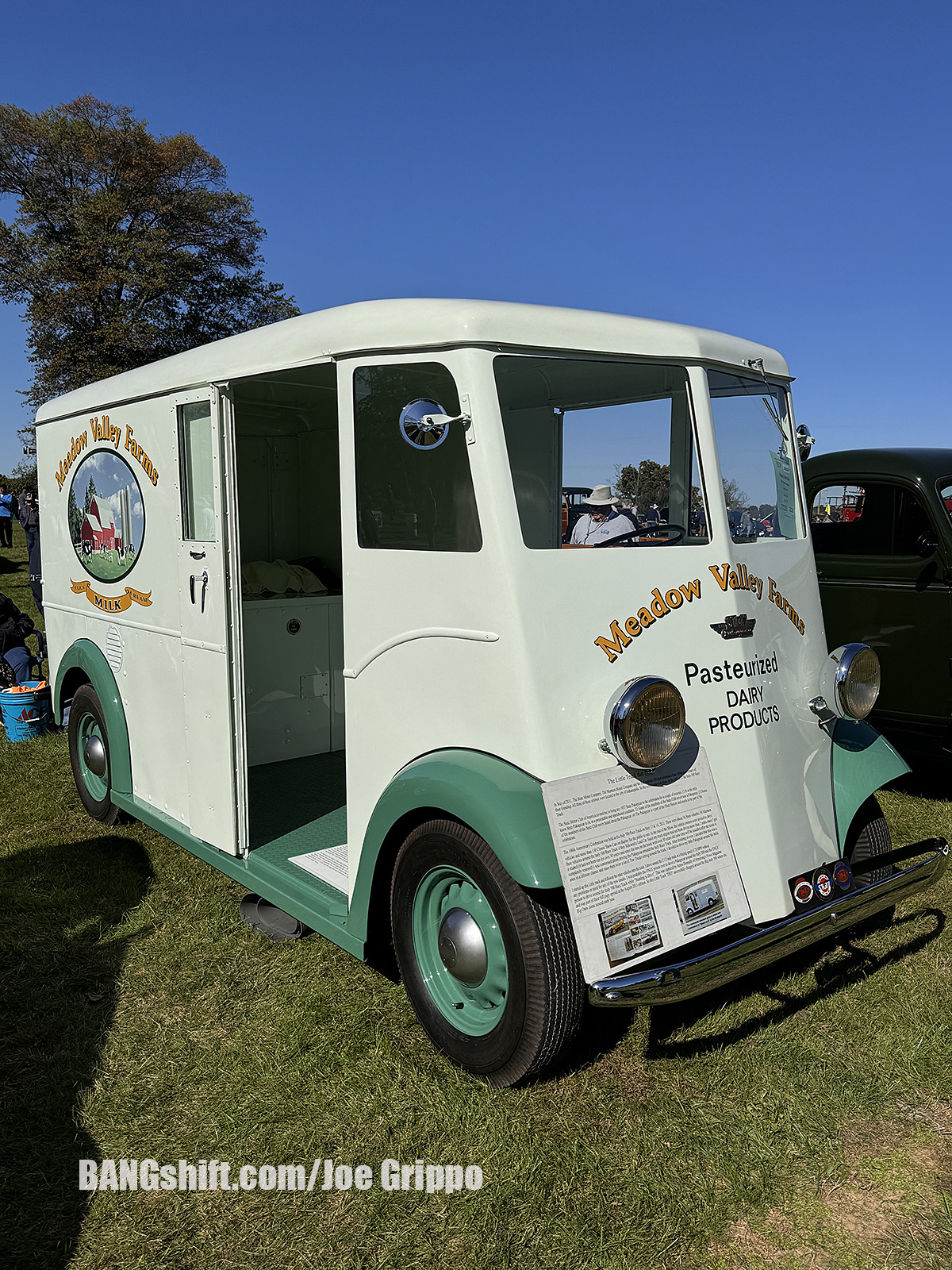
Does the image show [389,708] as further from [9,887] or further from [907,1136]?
[9,887]

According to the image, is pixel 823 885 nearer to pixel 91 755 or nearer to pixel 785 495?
pixel 785 495

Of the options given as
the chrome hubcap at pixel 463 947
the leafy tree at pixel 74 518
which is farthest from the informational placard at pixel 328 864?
the leafy tree at pixel 74 518

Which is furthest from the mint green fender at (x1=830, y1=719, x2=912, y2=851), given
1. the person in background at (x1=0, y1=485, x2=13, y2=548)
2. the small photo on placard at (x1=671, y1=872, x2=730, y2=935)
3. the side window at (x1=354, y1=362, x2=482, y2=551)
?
the person in background at (x1=0, y1=485, x2=13, y2=548)

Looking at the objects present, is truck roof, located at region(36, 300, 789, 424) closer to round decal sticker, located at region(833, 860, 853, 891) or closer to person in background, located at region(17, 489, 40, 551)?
round decal sticker, located at region(833, 860, 853, 891)

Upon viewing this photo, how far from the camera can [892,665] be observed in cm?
594

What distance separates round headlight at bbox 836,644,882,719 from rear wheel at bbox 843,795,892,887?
0.42 metres

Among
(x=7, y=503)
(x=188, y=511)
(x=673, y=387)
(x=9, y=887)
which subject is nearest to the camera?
(x=673, y=387)

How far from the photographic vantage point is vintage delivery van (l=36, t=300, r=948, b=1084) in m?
2.71

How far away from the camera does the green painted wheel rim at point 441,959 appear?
2861 mm

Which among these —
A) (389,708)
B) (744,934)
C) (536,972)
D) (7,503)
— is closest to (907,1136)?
(744,934)

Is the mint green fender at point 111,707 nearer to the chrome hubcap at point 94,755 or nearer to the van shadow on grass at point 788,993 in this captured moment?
the chrome hubcap at point 94,755

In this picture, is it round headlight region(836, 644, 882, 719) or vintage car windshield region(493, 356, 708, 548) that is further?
round headlight region(836, 644, 882, 719)

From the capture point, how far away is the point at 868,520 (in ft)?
20.1

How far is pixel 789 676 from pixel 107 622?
11.6ft
